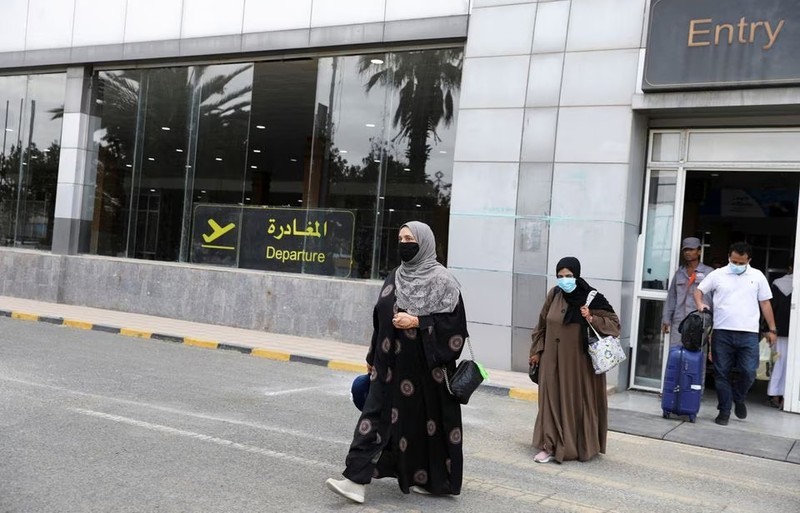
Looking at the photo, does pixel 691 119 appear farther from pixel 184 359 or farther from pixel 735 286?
pixel 184 359

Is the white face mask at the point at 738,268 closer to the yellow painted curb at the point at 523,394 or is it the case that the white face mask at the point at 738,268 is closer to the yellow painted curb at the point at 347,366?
the yellow painted curb at the point at 523,394

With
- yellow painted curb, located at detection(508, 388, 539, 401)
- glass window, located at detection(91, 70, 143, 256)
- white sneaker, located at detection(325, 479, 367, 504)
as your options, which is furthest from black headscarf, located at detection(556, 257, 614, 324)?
glass window, located at detection(91, 70, 143, 256)

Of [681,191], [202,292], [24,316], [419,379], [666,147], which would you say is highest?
[666,147]

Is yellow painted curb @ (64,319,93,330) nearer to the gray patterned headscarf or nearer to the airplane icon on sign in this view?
the airplane icon on sign

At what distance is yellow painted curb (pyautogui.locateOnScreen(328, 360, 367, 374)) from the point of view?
11.0 metres

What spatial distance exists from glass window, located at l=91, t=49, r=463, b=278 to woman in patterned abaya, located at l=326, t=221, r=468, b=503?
7.75m

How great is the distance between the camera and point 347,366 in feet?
36.7

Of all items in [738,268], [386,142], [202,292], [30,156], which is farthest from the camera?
[30,156]

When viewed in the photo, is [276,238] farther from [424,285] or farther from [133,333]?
[424,285]

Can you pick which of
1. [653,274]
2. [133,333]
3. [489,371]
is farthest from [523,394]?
[133,333]

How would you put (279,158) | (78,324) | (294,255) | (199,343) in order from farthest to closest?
(279,158)
(294,255)
(78,324)
(199,343)

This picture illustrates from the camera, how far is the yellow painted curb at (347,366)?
11.0 metres

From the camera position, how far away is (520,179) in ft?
37.2

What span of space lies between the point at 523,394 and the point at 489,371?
5.07ft
